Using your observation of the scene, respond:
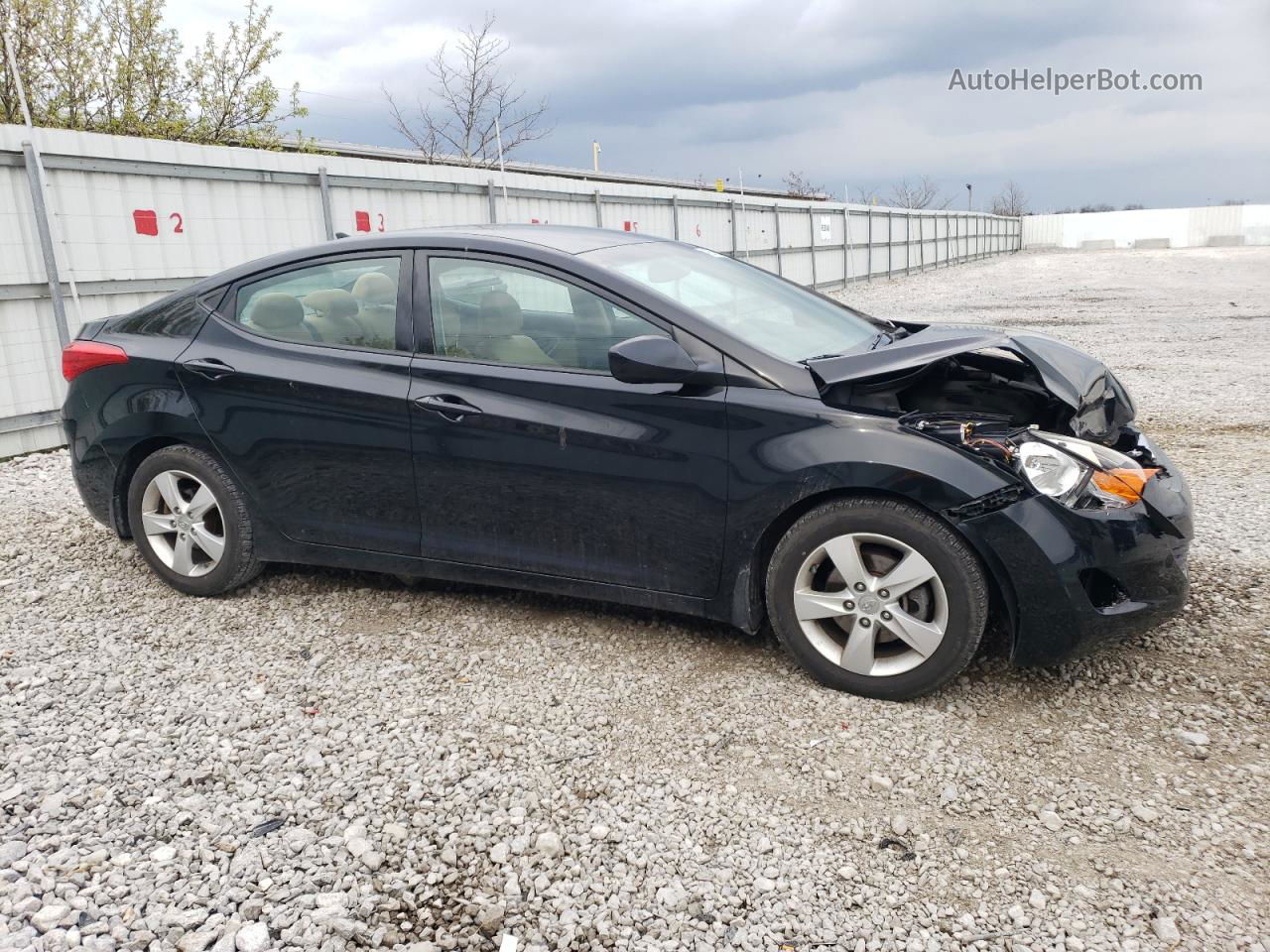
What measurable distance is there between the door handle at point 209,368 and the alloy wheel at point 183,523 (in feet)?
1.47

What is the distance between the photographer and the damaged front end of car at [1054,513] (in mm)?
3012

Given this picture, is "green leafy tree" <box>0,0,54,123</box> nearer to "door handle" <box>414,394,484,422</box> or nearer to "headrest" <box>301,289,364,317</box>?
"headrest" <box>301,289,364,317</box>

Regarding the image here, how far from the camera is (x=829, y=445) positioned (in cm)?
318

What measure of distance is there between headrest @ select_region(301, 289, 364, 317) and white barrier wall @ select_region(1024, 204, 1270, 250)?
73.2 m

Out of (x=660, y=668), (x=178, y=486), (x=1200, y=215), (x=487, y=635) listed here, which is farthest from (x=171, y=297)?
(x=1200, y=215)

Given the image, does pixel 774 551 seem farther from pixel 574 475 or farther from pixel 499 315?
pixel 499 315

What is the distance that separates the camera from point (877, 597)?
3160 mm

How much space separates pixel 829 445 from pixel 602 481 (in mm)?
815

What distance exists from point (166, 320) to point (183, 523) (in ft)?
2.95

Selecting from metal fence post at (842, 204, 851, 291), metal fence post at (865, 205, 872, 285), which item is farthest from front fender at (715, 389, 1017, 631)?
metal fence post at (865, 205, 872, 285)

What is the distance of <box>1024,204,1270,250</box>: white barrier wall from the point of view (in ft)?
215

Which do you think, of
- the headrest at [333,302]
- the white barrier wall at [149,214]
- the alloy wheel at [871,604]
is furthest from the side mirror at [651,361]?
the white barrier wall at [149,214]

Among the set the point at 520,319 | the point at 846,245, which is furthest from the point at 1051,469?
the point at 846,245

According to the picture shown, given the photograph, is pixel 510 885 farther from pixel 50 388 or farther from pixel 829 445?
pixel 50 388
